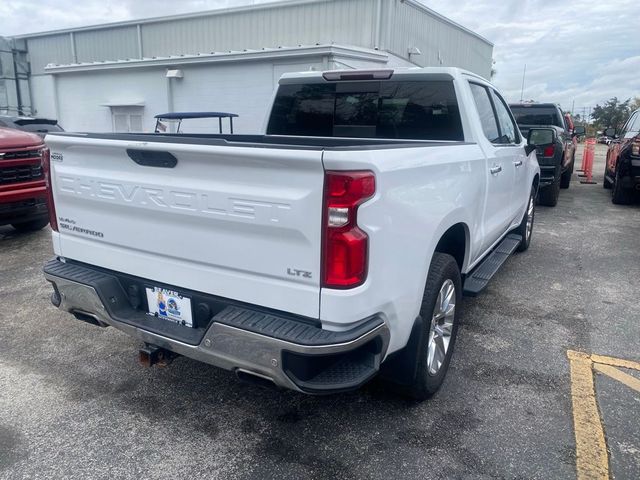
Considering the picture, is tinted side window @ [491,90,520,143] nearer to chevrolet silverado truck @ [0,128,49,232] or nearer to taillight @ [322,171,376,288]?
taillight @ [322,171,376,288]

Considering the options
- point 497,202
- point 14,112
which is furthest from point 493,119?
point 14,112

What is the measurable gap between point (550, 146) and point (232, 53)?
8.88 meters

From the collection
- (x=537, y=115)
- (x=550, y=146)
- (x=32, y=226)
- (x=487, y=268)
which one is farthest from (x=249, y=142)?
(x=537, y=115)

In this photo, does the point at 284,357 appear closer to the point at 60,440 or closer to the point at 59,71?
the point at 60,440

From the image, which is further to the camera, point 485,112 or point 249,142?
point 485,112

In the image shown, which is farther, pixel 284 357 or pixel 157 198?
pixel 157 198

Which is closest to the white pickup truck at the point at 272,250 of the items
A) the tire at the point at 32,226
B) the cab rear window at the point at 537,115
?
the tire at the point at 32,226

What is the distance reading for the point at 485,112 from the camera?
4.29 meters

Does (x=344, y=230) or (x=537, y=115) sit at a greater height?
(x=537, y=115)

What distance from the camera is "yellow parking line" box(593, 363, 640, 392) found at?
3348mm

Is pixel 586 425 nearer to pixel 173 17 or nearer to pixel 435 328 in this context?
pixel 435 328

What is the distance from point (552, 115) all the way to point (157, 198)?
10840 mm

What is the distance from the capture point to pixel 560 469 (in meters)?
2.55

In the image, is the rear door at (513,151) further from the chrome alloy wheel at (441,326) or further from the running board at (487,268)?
the chrome alloy wheel at (441,326)
